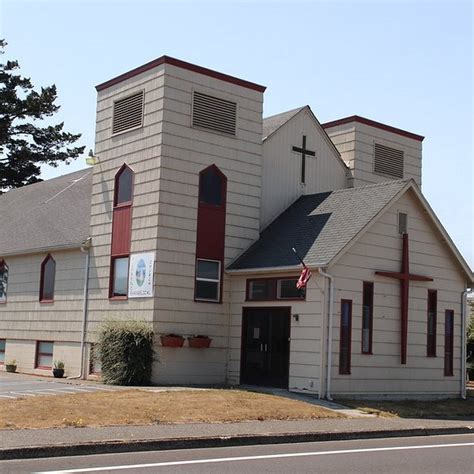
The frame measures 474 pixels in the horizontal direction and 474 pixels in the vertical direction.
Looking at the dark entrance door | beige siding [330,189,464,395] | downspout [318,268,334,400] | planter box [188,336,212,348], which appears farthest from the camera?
planter box [188,336,212,348]

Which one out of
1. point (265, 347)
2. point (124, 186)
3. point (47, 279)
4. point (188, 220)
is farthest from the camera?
point (47, 279)

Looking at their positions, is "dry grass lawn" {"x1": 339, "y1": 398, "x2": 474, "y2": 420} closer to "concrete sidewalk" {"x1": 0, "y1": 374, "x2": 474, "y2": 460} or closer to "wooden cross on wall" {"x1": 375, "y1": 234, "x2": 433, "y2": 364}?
"concrete sidewalk" {"x1": 0, "y1": 374, "x2": 474, "y2": 460}

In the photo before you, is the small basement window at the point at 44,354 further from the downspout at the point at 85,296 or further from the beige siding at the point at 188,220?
the beige siding at the point at 188,220

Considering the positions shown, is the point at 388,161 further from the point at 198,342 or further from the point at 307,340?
the point at 198,342

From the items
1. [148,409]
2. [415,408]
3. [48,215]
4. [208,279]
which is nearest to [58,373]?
[208,279]

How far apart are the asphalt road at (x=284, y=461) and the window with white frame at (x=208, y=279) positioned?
1022 cm

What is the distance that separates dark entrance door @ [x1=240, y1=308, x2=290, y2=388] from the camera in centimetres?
2244

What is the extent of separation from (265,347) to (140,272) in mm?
4298

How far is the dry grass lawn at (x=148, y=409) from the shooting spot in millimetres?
14688

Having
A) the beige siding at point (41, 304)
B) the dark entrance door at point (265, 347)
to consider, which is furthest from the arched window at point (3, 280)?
the dark entrance door at point (265, 347)

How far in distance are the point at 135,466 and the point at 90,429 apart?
307 centimetres

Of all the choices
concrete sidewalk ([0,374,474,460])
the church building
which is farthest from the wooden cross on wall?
concrete sidewalk ([0,374,474,460])

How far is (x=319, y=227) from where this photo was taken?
23.5 meters

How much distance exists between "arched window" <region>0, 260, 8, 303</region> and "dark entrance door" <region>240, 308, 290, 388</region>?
1134 centimetres
